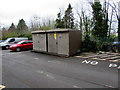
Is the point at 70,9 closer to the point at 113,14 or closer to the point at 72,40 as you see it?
the point at 113,14

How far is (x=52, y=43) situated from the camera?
1081cm

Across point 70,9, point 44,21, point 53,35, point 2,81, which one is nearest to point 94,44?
point 53,35

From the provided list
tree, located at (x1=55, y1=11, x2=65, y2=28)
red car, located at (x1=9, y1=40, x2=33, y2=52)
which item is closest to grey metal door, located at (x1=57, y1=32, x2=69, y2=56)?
red car, located at (x1=9, y1=40, x2=33, y2=52)

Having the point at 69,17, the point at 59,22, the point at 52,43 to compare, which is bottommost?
the point at 52,43

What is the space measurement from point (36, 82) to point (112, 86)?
10.0ft

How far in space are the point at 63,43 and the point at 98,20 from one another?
547 inches

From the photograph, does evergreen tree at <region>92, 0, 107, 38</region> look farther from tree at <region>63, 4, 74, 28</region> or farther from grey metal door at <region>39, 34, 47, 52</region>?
grey metal door at <region>39, 34, 47, 52</region>

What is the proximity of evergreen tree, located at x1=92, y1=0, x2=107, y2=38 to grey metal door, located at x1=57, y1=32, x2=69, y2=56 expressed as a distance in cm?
1152

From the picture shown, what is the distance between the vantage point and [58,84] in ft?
13.7

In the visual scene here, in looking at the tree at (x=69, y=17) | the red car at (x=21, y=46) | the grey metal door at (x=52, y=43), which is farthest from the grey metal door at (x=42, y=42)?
the tree at (x=69, y=17)

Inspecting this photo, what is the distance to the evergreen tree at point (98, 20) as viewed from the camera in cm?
1938

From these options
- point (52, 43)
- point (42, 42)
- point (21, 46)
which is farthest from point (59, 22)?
point (52, 43)

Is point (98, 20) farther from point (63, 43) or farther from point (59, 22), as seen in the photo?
point (63, 43)

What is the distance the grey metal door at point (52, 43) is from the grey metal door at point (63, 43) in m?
0.54
